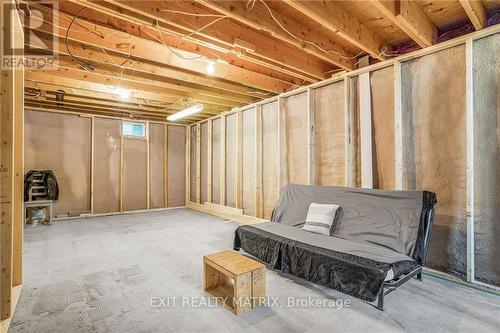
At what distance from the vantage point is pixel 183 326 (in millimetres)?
1808

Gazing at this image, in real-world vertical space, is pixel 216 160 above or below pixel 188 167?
above

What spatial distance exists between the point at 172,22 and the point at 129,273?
2.61m

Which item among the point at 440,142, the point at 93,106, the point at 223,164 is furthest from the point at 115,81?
the point at 440,142

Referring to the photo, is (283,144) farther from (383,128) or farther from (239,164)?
(383,128)

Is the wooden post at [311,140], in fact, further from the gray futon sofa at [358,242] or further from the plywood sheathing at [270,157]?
the plywood sheathing at [270,157]

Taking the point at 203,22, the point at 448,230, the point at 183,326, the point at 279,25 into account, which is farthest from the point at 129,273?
the point at 448,230

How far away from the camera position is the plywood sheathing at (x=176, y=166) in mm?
7324

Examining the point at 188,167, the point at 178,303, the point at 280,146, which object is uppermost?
the point at 280,146

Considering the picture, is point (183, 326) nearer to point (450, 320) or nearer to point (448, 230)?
point (450, 320)

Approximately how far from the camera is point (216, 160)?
638 centimetres

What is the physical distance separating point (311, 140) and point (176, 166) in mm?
4685

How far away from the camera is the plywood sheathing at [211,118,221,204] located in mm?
6305

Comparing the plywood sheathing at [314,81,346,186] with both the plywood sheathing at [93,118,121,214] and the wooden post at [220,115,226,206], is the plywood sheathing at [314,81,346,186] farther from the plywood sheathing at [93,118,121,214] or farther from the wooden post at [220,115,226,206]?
the plywood sheathing at [93,118,121,214]

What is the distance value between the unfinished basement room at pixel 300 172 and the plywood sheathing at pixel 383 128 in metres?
0.02
